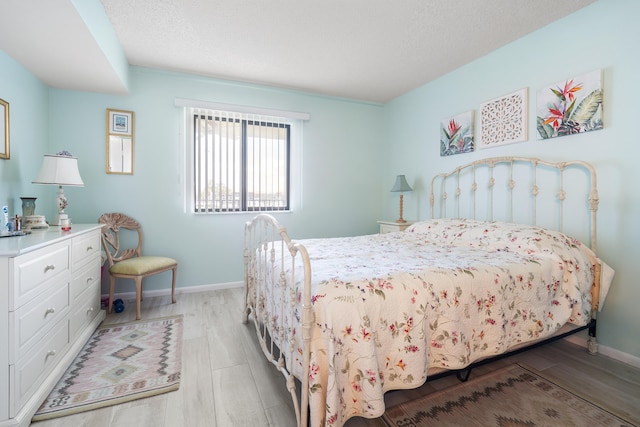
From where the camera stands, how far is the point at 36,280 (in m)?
1.49

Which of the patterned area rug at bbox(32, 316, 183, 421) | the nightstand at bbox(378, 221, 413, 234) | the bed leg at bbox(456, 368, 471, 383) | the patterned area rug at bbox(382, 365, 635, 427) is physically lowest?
the patterned area rug at bbox(382, 365, 635, 427)

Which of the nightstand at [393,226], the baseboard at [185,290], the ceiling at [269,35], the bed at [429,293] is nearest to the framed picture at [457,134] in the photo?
the bed at [429,293]

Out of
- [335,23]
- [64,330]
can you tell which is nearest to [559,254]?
[335,23]

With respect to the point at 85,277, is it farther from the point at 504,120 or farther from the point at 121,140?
the point at 504,120

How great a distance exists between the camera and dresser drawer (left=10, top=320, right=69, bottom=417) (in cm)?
132

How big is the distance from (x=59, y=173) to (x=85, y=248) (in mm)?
623

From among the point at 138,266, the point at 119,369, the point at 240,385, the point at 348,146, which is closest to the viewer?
the point at 240,385

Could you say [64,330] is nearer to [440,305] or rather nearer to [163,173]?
[163,173]

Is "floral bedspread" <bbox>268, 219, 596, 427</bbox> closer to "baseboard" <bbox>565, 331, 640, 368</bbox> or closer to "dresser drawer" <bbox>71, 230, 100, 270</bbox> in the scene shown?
"baseboard" <bbox>565, 331, 640, 368</bbox>

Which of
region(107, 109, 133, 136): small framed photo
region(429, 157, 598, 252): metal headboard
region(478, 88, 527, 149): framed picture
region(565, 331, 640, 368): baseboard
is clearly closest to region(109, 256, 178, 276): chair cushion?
region(107, 109, 133, 136): small framed photo

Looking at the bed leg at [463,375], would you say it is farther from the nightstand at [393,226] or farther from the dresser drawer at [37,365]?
the dresser drawer at [37,365]

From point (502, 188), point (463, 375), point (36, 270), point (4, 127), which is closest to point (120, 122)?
point (4, 127)

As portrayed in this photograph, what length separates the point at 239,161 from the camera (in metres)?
3.49

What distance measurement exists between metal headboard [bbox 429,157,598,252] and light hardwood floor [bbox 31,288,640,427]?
2.59ft
